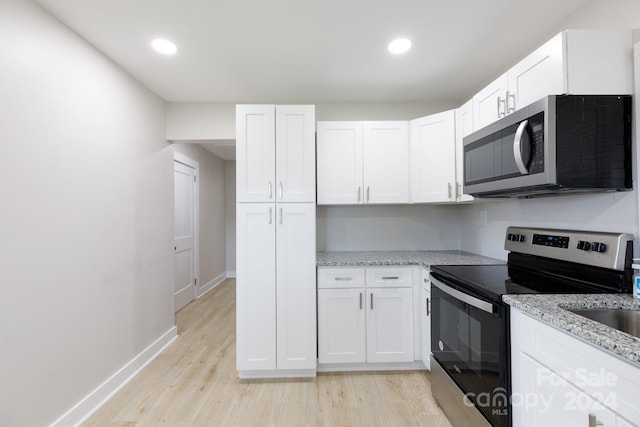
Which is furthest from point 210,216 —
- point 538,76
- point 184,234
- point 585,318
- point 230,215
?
point 585,318

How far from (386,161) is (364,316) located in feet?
4.50

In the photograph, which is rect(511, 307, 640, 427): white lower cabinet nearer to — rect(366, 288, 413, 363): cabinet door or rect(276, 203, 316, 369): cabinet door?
rect(366, 288, 413, 363): cabinet door

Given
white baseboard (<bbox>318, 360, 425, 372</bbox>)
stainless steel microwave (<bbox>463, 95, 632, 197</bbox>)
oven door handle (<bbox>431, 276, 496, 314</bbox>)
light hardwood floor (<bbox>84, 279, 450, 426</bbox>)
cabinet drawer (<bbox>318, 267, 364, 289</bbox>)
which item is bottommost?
light hardwood floor (<bbox>84, 279, 450, 426</bbox>)

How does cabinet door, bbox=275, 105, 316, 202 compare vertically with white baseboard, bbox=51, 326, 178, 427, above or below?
above

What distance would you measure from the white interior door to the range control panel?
3816 mm

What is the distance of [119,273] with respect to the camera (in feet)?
7.51

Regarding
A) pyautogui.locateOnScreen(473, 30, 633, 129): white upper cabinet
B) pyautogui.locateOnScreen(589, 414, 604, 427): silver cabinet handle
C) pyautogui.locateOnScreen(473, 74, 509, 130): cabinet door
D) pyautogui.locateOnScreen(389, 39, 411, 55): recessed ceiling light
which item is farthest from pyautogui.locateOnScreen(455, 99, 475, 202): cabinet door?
pyautogui.locateOnScreen(589, 414, 604, 427): silver cabinet handle

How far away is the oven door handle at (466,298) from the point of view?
1.42m

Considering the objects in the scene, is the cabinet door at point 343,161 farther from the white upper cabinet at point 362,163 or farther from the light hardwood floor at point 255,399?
the light hardwood floor at point 255,399

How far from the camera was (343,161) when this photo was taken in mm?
2658

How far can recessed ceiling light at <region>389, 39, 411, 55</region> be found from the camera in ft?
6.51

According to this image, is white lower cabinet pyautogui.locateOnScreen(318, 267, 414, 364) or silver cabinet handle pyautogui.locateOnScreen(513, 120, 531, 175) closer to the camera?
silver cabinet handle pyautogui.locateOnScreen(513, 120, 531, 175)

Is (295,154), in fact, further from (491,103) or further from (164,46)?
(491,103)

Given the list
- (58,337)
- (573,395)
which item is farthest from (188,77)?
(573,395)
